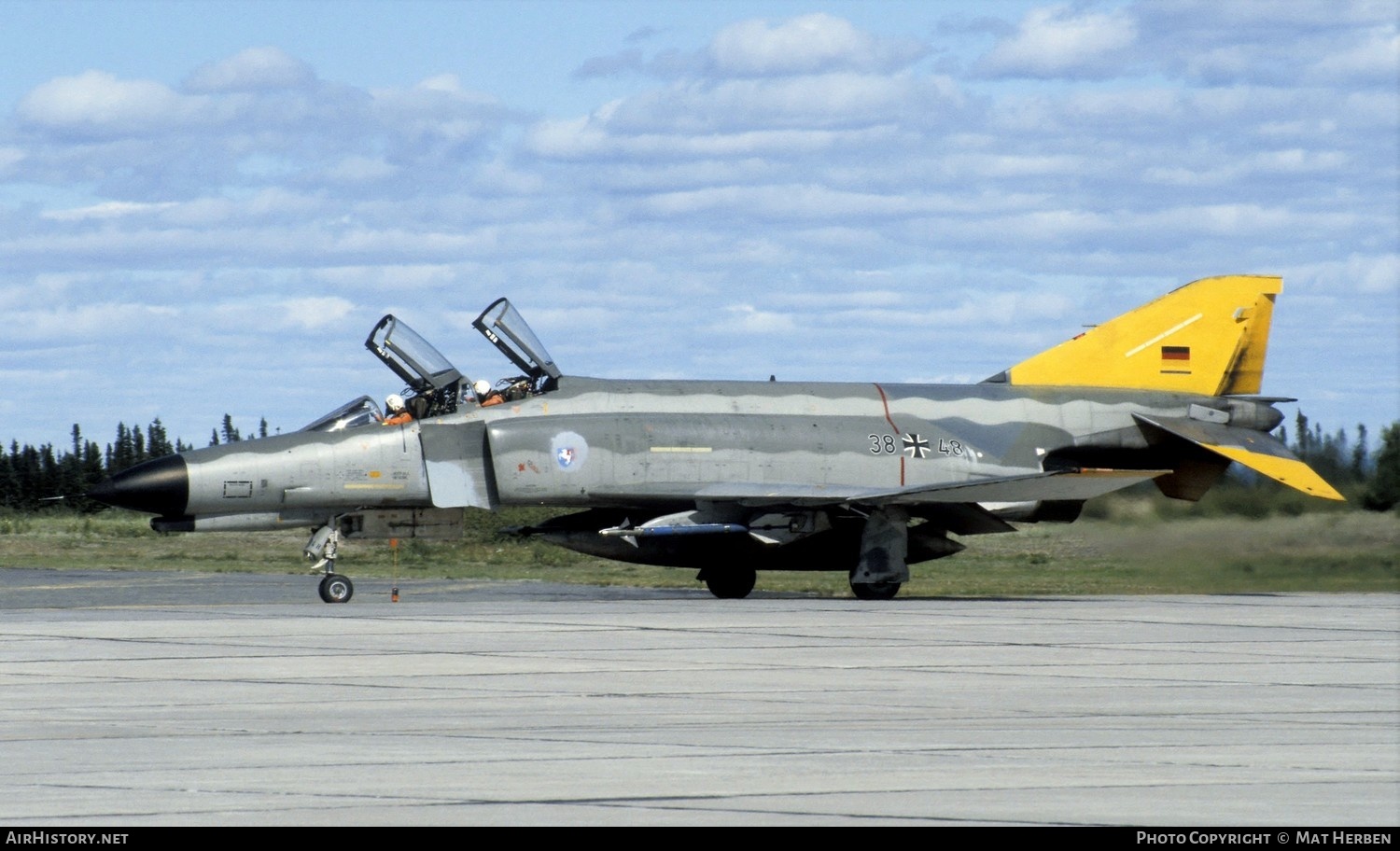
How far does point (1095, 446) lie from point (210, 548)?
2174 cm

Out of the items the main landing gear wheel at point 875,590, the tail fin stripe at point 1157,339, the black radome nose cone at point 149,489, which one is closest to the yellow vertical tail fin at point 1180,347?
the tail fin stripe at point 1157,339

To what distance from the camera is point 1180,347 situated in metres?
26.4

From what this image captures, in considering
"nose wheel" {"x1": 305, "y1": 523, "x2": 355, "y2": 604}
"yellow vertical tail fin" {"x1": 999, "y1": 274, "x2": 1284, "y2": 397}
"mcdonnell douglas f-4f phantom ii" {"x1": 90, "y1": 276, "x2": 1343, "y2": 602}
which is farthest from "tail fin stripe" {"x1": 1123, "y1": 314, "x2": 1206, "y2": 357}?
"nose wheel" {"x1": 305, "y1": 523, "x2": 355, "y2": 604}

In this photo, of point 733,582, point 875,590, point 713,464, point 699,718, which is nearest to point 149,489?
point 713,464

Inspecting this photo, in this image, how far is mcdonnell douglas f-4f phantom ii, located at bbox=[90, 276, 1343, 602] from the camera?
2142cm

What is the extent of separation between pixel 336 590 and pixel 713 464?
508 centimetres

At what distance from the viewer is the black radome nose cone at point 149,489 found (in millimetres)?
20250

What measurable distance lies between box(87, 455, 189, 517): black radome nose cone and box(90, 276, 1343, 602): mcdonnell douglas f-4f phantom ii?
0.02 meters

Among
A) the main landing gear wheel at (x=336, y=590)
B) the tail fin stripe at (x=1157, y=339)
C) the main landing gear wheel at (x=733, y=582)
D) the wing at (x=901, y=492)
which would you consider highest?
the tail fin stripe at (x=1157, y=339)

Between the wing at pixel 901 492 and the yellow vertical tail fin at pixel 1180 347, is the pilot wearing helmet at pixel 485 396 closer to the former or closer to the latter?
the wing at pixel 901 492

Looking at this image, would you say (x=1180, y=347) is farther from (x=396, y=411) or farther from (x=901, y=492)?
(x=396, y=411)

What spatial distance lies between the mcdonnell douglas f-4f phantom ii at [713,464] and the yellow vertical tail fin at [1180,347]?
0.48 meters

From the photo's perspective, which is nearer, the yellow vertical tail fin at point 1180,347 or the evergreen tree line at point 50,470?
the yellow vertical tail fin at point 1180,347
